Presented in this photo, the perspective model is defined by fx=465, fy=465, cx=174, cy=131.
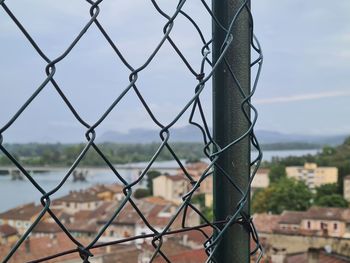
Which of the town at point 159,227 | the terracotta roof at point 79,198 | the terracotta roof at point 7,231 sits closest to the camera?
the town at point 159,227

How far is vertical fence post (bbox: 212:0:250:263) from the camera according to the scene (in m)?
0.52

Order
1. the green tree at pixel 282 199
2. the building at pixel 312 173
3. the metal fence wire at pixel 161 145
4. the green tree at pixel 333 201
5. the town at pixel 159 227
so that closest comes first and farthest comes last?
the metal fence wire at pixel 161 145 < the town at pixel 159 227 < the green tree at pixel 333 201 < the green tree at pixel 282 199 < the building at pixel 312 173

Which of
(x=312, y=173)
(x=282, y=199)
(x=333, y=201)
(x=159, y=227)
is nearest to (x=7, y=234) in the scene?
(x=159, y=227)

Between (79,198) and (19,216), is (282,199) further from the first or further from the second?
(19,216)

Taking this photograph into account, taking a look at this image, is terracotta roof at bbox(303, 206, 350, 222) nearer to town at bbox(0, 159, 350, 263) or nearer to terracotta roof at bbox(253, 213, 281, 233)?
town at bbox(0, 159, 350, 263)

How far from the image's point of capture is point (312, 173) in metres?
26.9

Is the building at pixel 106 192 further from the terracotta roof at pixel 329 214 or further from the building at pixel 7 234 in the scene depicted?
the terracotta roof at pixel 329 214

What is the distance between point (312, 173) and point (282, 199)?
33.0 feet

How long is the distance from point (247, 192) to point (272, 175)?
2424 cm

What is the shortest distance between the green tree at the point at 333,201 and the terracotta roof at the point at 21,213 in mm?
10514

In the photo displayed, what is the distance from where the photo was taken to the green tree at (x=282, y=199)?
57.2 feet

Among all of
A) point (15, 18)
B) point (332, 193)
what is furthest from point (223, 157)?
point (332, 193)

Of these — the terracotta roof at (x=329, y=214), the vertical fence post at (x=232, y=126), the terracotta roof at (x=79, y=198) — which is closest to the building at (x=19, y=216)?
the terracotta roof at (x=79, y=198)

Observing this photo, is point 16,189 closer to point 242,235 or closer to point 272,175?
point 242,235
